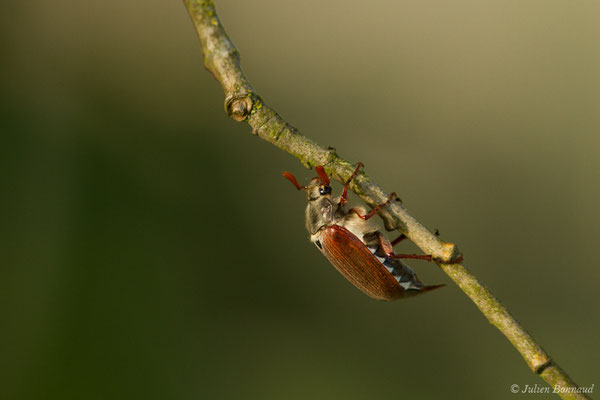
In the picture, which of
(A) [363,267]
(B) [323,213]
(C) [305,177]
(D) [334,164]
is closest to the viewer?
(D) [334,164]

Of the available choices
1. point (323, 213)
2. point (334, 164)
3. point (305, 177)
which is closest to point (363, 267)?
point (323, 213)

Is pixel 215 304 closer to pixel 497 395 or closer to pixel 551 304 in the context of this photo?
pixel 497 395

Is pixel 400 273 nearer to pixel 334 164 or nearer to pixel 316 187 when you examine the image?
pixel 316 187

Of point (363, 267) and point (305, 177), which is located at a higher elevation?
point (305, 177)

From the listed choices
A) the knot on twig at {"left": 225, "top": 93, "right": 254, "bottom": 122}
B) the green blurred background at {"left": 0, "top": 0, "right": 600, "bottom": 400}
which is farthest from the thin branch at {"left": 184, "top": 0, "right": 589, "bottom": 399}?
the green blurred background at {"left": 0, "top": 0, "right": 600, "bottom": 400}

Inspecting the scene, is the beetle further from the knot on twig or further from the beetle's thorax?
the knot on twig

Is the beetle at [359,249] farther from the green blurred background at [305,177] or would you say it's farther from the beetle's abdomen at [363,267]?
the green blurred background at [305,177]

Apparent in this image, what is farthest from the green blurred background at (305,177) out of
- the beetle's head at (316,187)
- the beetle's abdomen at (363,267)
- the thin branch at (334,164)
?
the thin branch at (334,164)
